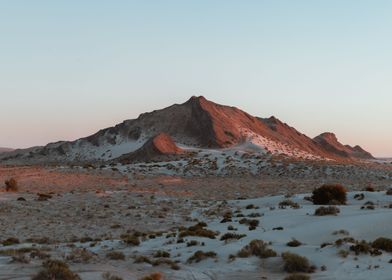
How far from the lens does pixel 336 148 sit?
130 m

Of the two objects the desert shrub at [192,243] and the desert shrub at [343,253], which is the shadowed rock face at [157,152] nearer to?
the desert shrub at [192,243]

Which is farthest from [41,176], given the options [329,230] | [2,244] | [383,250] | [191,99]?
[191,99]

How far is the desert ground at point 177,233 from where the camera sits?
44.4 feet

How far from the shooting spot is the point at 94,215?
28.4 meters

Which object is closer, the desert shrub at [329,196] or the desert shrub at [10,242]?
the desert shrub at [10,242]

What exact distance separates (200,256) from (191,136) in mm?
86334

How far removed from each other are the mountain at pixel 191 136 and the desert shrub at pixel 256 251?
6977 centimetres

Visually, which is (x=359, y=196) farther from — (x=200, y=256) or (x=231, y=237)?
(x=200, y=256)

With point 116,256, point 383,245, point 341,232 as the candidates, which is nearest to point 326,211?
point 341,232

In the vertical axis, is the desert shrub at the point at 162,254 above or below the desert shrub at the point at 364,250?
below

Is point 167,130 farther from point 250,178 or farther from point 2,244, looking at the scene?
point 2,244

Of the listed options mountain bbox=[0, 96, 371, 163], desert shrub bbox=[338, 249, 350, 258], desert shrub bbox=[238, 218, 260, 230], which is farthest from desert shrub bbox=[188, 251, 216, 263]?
mountain bbox=[0, 96, 371, 163]

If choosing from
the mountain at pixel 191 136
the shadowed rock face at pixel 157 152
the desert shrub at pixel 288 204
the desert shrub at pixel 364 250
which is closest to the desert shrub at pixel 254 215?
the desert shrub at pixel 288 204

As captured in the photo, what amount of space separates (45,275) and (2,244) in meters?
8.69
